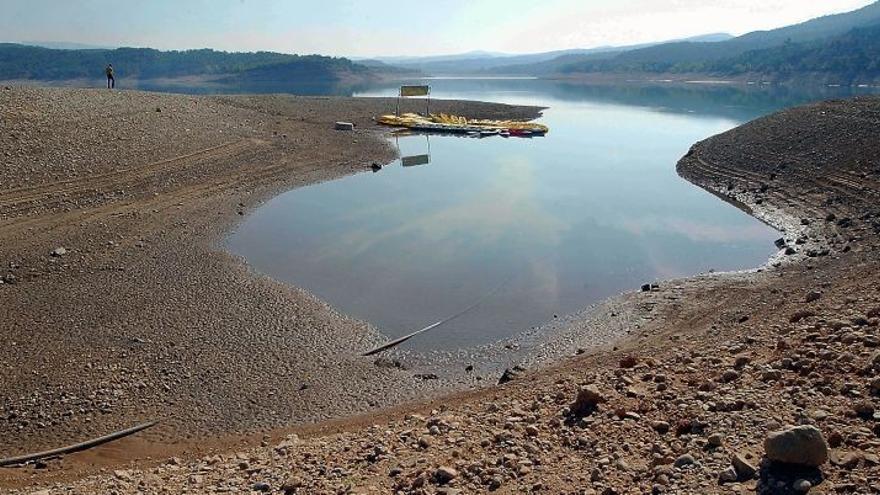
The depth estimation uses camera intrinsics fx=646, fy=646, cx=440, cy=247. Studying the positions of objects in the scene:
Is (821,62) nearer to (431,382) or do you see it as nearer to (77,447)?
(431,382)

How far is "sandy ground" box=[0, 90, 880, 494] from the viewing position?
236 inches

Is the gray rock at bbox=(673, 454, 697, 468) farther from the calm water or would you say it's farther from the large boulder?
the calm water

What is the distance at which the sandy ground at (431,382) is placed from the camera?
5.99 metres

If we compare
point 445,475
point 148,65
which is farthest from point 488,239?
point 148,65

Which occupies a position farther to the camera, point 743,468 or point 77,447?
point 77,447

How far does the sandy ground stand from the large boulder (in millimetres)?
102

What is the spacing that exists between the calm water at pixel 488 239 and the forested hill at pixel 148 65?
114m

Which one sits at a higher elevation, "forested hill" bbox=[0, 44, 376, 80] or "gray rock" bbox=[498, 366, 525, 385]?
"forested hill" bbox=[0, 44, 376, 80]

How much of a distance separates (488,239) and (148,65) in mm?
159581

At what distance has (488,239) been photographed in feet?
64.2

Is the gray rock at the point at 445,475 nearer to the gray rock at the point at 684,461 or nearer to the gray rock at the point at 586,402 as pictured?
the gray rock at the point at 586,402

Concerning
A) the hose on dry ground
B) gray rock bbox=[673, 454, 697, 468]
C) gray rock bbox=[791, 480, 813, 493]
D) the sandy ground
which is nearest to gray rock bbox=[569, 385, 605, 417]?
the sandy ground

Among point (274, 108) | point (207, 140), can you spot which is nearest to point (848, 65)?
point (274, 108)

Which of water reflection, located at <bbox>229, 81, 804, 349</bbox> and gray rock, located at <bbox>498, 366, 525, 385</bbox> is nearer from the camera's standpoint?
gray rock, located at <bbox>498, 366, 525, 385</bbox>
